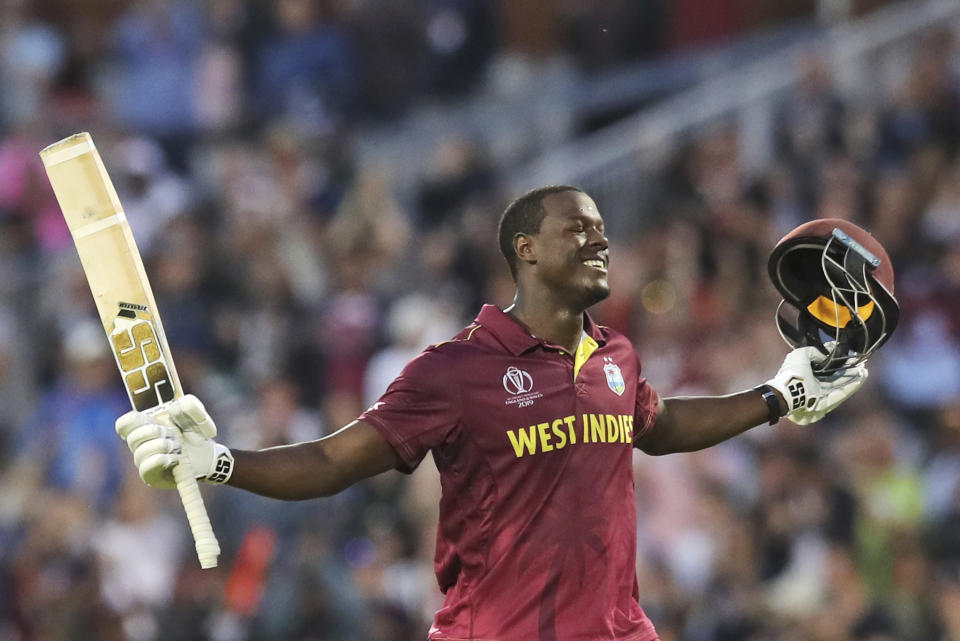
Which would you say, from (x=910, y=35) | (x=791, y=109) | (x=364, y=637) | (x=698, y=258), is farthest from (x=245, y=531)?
(x=910, y=35)

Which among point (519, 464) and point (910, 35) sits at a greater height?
point (910, 35)

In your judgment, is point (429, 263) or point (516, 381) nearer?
point (516, 381)

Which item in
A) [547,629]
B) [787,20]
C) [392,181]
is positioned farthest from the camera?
[787,20]

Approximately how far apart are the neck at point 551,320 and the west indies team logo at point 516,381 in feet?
0.58


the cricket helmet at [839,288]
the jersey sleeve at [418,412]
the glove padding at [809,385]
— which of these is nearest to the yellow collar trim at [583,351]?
the jersey sleeve at [418,412]

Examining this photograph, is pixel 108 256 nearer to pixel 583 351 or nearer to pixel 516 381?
pixel 516 381

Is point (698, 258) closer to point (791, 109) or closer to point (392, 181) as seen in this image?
point (791, 109)

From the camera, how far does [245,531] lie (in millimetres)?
10953

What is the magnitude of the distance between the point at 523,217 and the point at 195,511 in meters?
1.49

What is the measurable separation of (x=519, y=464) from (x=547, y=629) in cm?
52

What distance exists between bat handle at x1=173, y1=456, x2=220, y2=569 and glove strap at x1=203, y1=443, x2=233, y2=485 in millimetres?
73

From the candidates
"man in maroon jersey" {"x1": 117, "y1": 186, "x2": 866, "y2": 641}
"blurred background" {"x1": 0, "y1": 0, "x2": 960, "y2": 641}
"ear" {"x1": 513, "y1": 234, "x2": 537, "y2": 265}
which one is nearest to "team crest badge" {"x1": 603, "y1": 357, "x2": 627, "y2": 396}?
"man in maroon jersey" {"x1": 117, "y1": 186, "x2": 866, "y2": 641}

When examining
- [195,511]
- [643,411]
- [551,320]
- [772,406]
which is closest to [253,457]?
[195,511]

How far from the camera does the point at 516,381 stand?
594 centimetres
